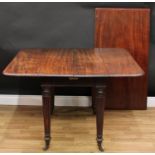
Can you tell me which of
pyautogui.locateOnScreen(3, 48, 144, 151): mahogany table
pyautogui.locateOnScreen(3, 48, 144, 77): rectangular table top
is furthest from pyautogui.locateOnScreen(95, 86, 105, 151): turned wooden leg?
pyautogui.locateOnScreen(3, 48, 144, 77): rectangular table top

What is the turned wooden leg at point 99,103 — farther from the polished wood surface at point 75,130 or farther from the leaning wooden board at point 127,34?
the leaning wooden board at point 127,34

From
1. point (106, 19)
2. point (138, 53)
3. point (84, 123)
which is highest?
point (106, 19)

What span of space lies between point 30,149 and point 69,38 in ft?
4.34

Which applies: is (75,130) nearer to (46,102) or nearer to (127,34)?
(46,102)

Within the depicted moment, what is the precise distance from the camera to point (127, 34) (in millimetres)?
3137

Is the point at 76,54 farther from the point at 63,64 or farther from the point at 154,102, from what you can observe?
the point at 154,102

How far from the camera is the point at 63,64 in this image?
2.36 meters

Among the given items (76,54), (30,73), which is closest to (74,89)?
(76,54)

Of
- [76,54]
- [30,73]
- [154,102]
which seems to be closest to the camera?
[30,73]

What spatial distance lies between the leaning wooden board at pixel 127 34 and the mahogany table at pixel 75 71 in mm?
508

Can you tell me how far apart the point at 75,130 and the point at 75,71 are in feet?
2.86

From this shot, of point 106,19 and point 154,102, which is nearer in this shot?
point 106,19

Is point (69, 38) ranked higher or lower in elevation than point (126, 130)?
higher

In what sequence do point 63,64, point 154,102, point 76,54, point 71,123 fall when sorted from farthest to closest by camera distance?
point 154,102 → point 71,123 → point 76,54 → point 63,64
